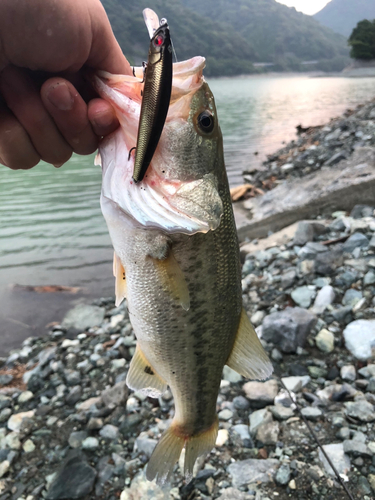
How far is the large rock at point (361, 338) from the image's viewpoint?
11.4 ft

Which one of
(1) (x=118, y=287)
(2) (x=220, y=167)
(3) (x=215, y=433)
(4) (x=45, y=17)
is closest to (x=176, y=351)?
(1) (x=118, y=287)

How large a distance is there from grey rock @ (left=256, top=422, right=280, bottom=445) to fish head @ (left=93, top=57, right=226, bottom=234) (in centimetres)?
210

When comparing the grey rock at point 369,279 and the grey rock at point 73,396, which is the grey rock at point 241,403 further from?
the grey rock at point 369,279

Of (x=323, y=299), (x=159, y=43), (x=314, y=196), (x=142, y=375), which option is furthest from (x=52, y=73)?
(x=314, y=196)

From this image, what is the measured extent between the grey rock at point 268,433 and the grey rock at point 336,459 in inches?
14.3

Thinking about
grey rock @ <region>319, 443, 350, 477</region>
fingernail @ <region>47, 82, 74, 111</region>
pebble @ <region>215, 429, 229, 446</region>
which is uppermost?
fingernail @ <region>47, 82, 74, 111</region>

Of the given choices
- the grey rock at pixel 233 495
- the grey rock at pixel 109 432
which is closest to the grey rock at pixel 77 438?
the grey rock at pixel 109 432

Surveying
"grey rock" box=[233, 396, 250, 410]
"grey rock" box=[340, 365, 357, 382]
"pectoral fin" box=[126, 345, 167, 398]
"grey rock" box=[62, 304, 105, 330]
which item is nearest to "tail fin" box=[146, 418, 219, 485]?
"pectoral fin" box=[126, 345, 167, 398]

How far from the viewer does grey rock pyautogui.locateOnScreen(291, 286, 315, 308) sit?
4.43 metres

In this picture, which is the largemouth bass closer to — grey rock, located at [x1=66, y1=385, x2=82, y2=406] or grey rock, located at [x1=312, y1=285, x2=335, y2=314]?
grey rock, located at [x1=66, y1=385, x2=82, y2=406]

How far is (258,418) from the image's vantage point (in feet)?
10.1

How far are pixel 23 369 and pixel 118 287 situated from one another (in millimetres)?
3986

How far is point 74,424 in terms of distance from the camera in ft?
11.5

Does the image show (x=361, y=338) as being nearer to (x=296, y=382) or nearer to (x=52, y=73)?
(x=296, y=382)
